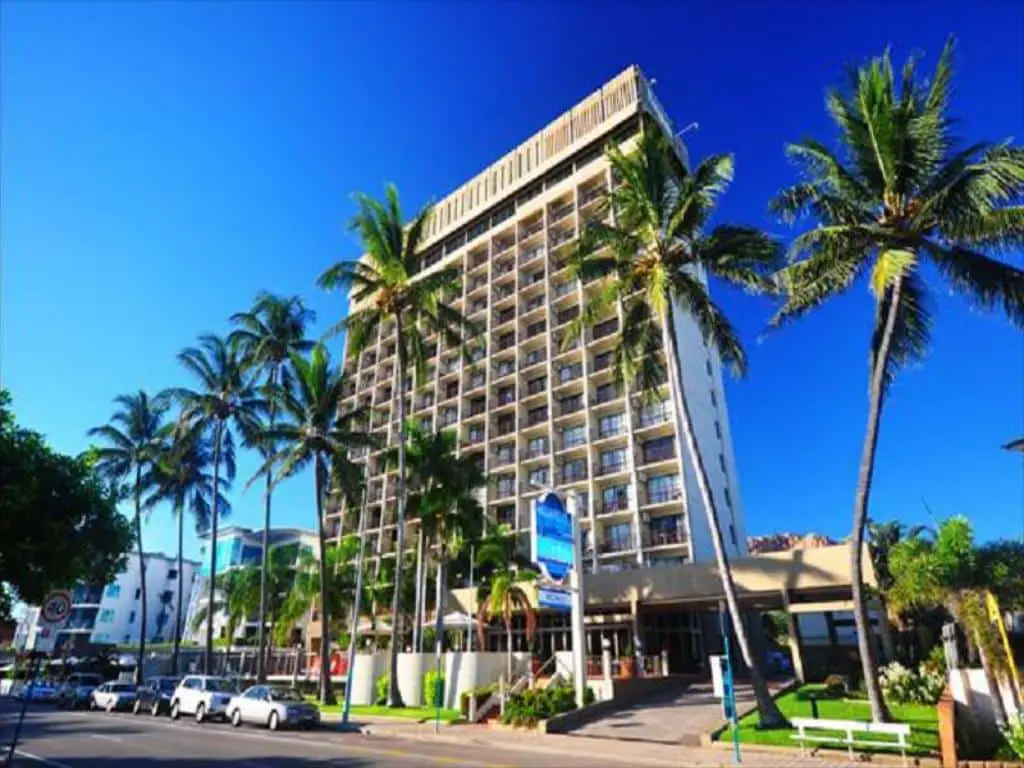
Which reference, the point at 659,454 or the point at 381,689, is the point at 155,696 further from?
the point at 659,454

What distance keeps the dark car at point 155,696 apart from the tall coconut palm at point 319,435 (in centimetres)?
720

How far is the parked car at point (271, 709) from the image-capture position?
23.2 meters

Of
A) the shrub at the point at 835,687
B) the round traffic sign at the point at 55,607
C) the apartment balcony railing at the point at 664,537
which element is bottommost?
the shrub at the point at 835,687

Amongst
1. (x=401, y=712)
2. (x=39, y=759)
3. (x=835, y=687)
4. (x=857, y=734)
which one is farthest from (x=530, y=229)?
(x=39, y=759)

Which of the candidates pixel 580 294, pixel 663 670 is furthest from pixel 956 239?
pixel 580 294

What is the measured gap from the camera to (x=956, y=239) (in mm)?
19047

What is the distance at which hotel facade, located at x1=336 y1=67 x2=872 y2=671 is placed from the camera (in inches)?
1537

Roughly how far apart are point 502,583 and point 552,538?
9644 mm

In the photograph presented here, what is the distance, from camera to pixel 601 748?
18.0 metres

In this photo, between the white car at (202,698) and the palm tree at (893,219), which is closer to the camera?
the palm tree at (893,219)

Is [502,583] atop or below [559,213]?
below

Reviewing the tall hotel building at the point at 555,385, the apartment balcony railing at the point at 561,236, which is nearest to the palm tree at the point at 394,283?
the tall hotel building at the point at 555,385

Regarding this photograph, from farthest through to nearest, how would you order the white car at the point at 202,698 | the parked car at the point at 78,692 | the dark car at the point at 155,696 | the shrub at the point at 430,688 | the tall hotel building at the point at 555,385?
the tall hotel building at the point at 555,385 → the parked car at the point at 78,692 → the dark car at the point at 155,696 → the shrub at the point at 430,688 → the white car at the point at 202,698

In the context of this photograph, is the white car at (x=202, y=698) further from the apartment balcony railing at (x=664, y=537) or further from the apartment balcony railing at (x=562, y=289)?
the apartment balcony railing at (x=562, y=289)
